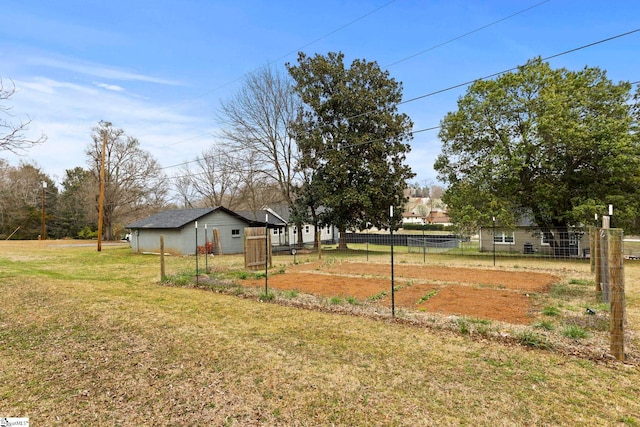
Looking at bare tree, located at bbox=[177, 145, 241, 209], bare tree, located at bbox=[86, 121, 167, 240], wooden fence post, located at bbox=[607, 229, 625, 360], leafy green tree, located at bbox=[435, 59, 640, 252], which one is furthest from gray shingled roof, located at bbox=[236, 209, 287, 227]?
wooden fence post, located at bbox=[607, 229, 625, 360]

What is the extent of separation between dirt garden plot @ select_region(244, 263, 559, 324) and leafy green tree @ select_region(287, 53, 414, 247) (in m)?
9.76

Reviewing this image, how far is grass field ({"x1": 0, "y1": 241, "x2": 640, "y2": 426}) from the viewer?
2.73 metres

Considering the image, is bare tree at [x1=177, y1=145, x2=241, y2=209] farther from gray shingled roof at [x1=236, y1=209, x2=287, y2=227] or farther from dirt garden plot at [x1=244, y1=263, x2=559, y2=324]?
dirt garden plot at [x1=244, y1=263, x2=559, y2=324]

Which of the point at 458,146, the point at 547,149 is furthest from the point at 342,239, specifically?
the point at 547,149

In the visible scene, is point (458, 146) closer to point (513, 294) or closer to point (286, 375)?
point (513, 294)

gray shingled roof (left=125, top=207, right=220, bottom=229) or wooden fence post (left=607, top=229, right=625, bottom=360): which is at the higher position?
gray shingled roof (left=125, top=207, right=220, bottom=229)

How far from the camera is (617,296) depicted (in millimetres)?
3891

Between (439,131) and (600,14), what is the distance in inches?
593

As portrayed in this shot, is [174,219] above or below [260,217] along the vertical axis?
below

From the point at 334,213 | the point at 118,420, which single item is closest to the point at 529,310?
the point at 118,420

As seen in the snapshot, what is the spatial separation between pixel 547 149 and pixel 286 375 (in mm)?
19045

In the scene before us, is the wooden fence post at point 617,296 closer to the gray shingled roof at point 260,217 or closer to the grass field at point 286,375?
the grass field at point 286,375

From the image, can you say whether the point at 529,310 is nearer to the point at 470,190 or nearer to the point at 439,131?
the point at 470,190

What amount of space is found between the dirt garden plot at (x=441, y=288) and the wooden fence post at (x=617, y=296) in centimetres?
156
